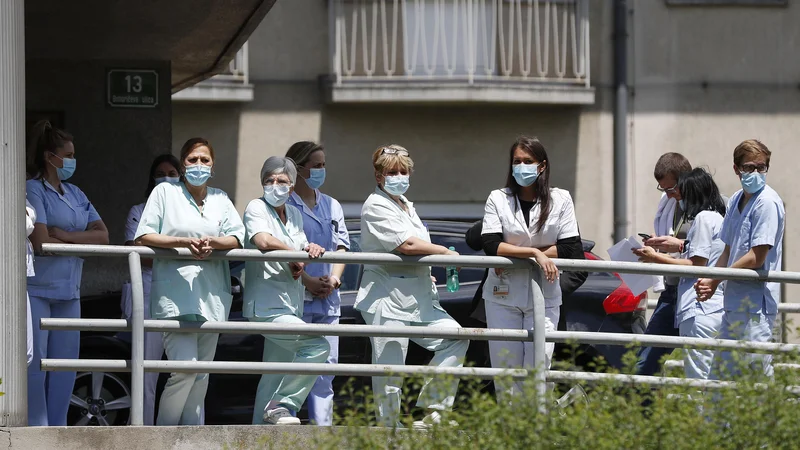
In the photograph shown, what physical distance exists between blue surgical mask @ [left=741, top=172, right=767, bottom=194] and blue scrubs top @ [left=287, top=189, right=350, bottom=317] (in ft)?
8.19

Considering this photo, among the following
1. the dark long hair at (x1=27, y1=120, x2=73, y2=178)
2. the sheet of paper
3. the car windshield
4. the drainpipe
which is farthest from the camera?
the drainpipe

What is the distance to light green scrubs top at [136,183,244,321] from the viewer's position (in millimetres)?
7668

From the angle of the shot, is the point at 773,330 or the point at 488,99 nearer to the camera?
the point at 773,330

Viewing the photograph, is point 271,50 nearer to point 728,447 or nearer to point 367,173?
point 367,173

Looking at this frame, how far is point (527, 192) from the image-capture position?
8.31 metres

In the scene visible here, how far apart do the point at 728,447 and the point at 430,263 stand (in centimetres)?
244

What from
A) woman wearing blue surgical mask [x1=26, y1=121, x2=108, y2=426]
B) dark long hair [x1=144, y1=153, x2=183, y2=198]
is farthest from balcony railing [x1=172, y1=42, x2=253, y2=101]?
woman wearing blue surgical mask [x1=26, y1=121, x2=108, y2=426]

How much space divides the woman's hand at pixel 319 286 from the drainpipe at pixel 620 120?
36.5 ft

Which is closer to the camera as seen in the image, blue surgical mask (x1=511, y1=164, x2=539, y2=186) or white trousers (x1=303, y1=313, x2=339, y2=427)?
blue surgical mask (x1=511, y1=164, x2=539, y2=186)

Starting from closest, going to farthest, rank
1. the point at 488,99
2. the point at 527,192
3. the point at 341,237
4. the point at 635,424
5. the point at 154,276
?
the point at 635,424
the point at 154,276
the point at 527,192
the point at 341,237
the point at 488,99

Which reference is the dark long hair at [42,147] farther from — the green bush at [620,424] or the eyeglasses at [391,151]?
the green bush at [620,424]

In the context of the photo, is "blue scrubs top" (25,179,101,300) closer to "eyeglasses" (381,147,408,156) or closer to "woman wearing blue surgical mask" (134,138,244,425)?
"woman wearing blue surgical mask" (134,138,244,425)

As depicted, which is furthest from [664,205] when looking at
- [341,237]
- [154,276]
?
[154,276]

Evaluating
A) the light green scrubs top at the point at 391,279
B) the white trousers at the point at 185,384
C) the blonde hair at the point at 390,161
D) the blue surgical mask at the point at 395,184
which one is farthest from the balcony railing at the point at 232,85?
the white trousers at the point at 185,384
